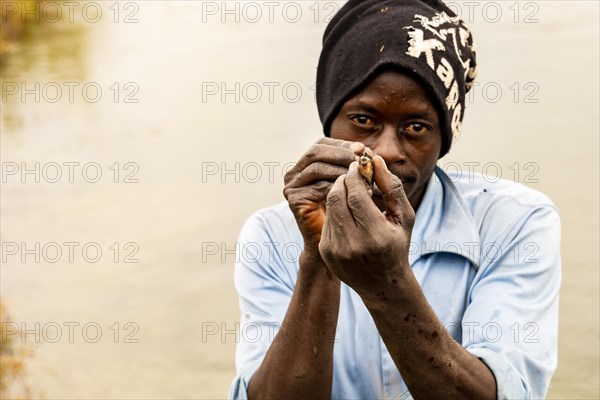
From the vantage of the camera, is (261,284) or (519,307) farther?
(261,284)

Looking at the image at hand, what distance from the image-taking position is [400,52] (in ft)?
7.49

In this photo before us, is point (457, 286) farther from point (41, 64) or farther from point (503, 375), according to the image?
point (41, 64)

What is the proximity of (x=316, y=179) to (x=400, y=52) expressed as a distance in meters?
0.46

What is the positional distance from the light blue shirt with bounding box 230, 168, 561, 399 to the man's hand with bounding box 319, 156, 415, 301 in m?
0.41

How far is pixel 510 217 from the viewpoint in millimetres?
2338

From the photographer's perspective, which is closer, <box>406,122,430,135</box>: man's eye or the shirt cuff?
the shirt cuff

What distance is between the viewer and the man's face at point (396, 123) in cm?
224

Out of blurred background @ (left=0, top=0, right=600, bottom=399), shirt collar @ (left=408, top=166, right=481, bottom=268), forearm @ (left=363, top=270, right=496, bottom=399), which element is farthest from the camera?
blurred background @ (left=0, top=0, right=600, bottom=399)

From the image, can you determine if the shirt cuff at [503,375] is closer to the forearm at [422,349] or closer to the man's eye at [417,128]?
the forearm at [422,349]

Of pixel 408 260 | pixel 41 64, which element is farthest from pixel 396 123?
pixel 41 64

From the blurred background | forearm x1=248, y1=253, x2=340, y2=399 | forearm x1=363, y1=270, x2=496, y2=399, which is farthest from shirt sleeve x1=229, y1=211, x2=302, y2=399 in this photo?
the blurred background

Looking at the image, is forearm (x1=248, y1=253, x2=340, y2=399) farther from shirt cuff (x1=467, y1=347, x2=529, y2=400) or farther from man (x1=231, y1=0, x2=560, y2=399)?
shirt cuff (x1=467, y1=347, x2=529, y2=400)

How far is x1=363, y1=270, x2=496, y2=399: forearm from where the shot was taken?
1.84 metres

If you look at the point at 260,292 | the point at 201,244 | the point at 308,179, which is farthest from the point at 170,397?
the point at 308,179
